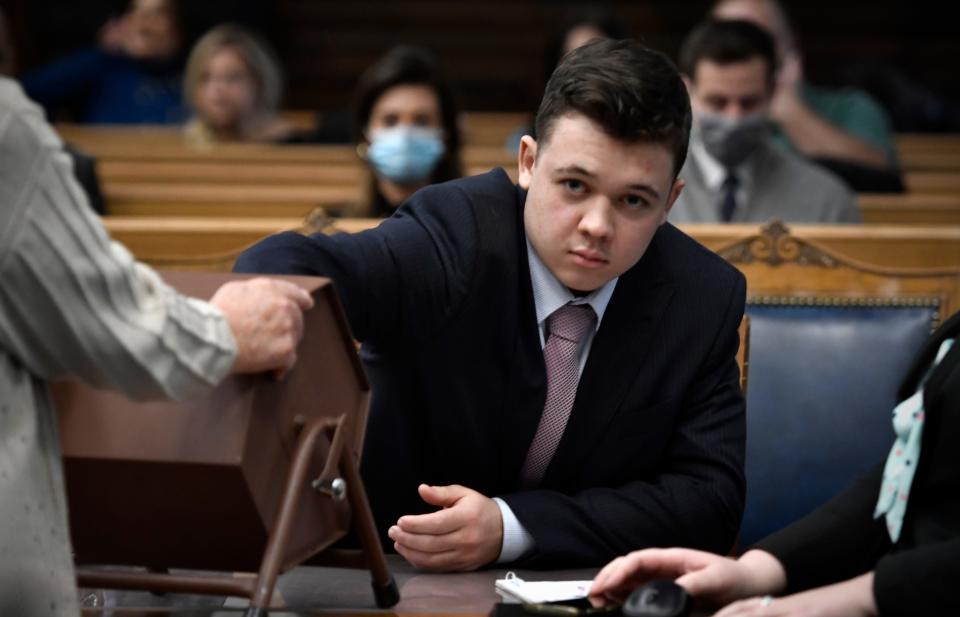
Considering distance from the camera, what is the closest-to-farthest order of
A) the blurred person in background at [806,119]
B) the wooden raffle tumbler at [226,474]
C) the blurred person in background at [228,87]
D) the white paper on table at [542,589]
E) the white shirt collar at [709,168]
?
the wooden raffle tumbler at [226,474]
the white paper on table at [542,589]
the white shirt collar at [709,168]
the blurred person in background at [806,119]
the blurred person in background at [228,87]

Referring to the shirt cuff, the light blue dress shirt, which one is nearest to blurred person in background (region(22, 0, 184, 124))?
the light blue dress shirt

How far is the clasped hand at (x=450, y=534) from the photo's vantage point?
6.00 ft

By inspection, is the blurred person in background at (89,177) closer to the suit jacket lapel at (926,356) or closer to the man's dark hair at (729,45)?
the man's dark hair at (729,45)

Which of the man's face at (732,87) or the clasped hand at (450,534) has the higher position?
the man's face at (732,87)

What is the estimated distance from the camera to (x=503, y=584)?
172 centimetres

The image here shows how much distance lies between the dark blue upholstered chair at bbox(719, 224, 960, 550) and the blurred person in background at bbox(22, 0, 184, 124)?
4.42m

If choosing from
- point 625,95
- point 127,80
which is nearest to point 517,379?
point 625,95

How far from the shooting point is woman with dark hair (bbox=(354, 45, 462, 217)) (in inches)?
158

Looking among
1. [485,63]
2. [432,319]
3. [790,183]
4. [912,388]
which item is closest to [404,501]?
[432,319]

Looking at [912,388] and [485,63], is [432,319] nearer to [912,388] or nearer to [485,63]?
[912,388]

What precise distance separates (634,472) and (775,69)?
7.96 ft

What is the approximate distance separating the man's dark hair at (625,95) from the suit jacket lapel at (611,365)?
22 centimetres

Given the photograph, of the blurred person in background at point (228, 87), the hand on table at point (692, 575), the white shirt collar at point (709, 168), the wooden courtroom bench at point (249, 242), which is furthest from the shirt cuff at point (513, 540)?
the blurred person in background at point (228, 87)

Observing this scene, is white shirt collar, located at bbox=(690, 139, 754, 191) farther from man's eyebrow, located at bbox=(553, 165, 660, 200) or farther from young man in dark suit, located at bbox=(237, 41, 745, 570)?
man's eyebrow, located at bbox=(553, 165, 660, 200)
